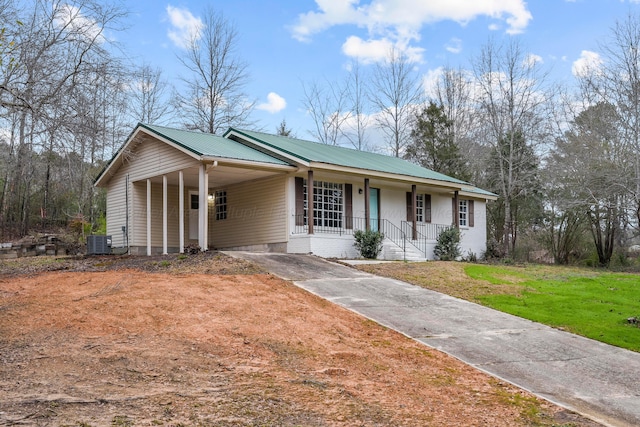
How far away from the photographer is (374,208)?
21.2m

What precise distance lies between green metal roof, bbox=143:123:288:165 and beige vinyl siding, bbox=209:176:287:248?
3.71 ft

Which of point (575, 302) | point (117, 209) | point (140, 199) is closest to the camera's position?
point (575, 302)

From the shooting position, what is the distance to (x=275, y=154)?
61.3 feet

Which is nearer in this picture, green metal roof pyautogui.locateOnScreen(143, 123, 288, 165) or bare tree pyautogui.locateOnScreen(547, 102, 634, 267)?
green metal roof pyautogui.locateOnScreen(143, 123, 288, 165)

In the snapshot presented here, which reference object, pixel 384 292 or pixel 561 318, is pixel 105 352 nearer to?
pixel 384 292

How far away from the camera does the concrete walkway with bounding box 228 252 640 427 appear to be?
693 centimetres

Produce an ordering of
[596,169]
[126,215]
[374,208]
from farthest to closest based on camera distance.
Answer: [596,169] < [374,208] < [126,215]

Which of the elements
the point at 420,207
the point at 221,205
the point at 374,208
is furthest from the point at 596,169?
the point at 221,205

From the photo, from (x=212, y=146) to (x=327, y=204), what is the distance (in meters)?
4.11

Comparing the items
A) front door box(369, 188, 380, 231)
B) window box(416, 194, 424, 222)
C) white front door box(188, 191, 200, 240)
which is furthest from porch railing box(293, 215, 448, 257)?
white front door box(188, 191, 200, 240)

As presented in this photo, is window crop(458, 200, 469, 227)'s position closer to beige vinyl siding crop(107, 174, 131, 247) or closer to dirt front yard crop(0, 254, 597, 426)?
beige vinyl siding crop(107, 174, 131, 247)

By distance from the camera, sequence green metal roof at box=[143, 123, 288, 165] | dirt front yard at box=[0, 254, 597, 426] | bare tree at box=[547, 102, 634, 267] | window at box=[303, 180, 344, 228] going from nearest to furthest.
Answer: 1. dirt front yard at box=[0, 254, 597, 426]
2. green metal roof at box=[143, 123, 288, 165]
3. window at box=[303, 180, 344, 228]
4. bare tree at box=[547, 102, 634, 267]

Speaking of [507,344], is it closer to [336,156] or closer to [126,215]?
[336,156]

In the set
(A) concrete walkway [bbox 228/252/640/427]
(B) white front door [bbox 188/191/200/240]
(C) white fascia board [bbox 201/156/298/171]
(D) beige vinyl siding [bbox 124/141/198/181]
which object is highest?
(D) beige vinyl siding [bbox 124/141/198/181]
